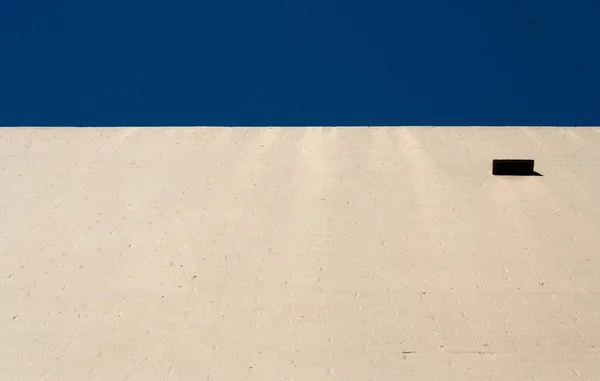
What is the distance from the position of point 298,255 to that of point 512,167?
1.50m

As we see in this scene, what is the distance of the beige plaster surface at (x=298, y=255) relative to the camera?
2.77 meters

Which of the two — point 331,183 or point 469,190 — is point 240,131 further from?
point 469,190

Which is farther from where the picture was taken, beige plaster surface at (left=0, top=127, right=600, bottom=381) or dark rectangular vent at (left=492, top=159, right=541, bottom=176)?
dark rectangular vent at (left=492, top=159, right=541, bottom=176)

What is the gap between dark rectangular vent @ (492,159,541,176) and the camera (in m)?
4.28

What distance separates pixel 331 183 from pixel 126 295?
1.44 m

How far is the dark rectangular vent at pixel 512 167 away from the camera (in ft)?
14.0

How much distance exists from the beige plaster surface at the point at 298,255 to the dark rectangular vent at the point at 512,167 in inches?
2.6

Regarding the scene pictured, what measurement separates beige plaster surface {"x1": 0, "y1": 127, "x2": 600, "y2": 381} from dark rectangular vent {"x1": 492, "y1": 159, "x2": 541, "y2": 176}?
7cm

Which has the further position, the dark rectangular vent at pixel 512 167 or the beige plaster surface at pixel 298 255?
the dark rectangular vent at pixel 512 167

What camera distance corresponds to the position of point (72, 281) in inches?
129

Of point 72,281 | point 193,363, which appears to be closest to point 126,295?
point 72,281

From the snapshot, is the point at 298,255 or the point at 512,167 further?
the point at 512,167

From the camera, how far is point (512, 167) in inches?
169

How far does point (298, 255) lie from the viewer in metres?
3.47
